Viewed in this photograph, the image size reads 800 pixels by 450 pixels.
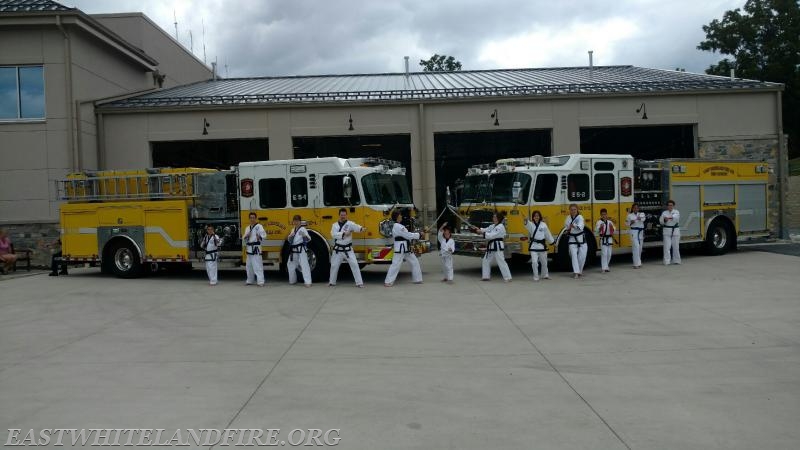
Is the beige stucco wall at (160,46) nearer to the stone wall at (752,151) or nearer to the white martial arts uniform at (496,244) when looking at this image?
the white martial arts uniform at (496,244)

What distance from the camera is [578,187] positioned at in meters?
16.2

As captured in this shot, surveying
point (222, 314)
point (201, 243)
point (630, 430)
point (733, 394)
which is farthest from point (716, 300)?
point (201, 243)

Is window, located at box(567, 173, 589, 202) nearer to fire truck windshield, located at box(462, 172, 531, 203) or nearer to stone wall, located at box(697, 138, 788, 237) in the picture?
fire truck windshield, located at box(462, 172, 531, 203)

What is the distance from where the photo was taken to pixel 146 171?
16469 mm

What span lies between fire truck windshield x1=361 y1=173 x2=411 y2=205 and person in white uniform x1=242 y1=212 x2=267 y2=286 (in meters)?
2.49

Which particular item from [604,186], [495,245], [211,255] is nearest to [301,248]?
[211,255]

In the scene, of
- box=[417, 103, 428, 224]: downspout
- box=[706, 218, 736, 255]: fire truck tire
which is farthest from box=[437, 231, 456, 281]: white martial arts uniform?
box=[417, 103, 428, 224]: downspout

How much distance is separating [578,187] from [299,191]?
22.0 ft

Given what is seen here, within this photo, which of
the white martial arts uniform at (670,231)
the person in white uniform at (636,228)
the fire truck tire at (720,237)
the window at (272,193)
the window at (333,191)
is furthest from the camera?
the fire truck tire at (720,237)

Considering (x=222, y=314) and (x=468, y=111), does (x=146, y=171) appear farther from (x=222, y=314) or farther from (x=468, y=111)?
(x=468, y=111)

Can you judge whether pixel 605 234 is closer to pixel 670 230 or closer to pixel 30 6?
pixel 670 230

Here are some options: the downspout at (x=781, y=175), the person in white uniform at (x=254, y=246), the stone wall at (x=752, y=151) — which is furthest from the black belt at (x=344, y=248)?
the downspout at (x=781, y=175)

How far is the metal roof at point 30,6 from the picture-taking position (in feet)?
67.5

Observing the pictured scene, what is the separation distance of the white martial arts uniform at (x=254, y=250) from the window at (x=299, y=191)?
995mm
